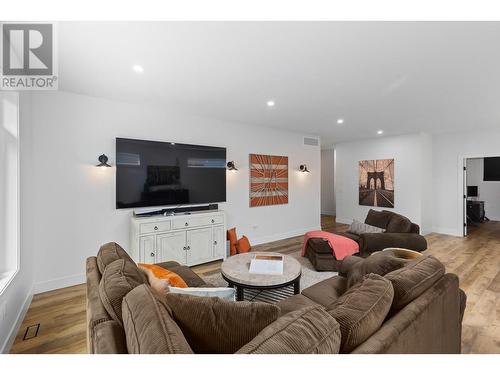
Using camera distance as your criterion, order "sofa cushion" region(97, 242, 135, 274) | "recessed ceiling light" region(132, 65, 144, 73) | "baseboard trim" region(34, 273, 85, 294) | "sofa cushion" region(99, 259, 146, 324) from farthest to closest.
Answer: "baseboard trim" region(34, 273, 85, 294), "recessed ceiling light" region(132, 65, 144, 73), "sofa cushion" region(97, 242, 135, 274), "sofa cushion" region(99, 259, 146, 324)

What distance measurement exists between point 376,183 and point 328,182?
8.50 feet

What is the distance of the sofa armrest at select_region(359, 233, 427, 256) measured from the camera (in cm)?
345

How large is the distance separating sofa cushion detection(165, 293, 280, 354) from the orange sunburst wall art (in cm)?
386

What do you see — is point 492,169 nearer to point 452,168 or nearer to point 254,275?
point 452,168

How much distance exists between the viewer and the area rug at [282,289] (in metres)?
2.64

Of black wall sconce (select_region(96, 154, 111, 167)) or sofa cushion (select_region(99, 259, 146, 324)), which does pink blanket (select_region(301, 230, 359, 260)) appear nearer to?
sofa cushion (select_region(99, 259, 146, 324))

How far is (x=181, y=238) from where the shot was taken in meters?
3.58

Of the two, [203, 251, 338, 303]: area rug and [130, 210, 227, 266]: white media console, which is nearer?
[203, 251, 338, 303]: area rug

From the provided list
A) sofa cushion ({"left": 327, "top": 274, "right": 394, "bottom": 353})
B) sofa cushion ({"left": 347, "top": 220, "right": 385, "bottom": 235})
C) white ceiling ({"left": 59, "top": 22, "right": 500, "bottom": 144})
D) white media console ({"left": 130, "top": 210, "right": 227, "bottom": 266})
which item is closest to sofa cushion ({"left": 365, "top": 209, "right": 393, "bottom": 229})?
sofa cushion ({"left": 347, "top": 220, "right": 385, "bottom": 235})

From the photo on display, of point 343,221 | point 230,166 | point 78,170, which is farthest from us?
point 343,221

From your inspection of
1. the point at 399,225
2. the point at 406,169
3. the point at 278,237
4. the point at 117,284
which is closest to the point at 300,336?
the point at 117,284

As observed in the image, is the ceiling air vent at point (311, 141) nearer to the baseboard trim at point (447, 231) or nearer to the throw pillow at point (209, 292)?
the baseboard trim at point (447, 231)

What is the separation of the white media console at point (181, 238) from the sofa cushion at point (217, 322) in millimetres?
2515
